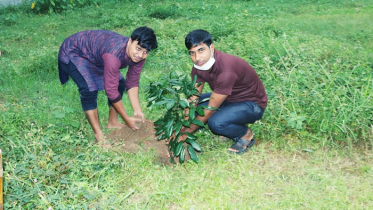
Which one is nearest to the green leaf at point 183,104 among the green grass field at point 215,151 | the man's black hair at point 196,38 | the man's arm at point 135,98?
the man's black hair at point 196,38

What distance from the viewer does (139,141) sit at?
3.86 meters

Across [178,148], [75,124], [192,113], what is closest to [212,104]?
[192,113]

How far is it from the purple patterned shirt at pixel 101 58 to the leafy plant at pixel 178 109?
344 millimetres

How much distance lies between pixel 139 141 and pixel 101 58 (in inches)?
35.3

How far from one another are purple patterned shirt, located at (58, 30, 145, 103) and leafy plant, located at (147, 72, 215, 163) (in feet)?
1.13

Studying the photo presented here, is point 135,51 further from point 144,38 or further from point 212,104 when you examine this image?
point 212,104

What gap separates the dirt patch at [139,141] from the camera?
3.72 m

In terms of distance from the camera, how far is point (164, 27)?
733 cm

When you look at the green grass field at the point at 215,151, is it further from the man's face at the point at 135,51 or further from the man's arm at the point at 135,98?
the man's face at the point at 135,51

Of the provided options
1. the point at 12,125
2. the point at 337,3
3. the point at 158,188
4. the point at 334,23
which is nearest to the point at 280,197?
the point at 158,188

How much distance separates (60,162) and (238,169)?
150 centimetres

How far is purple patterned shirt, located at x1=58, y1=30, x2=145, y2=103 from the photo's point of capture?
11.2ft

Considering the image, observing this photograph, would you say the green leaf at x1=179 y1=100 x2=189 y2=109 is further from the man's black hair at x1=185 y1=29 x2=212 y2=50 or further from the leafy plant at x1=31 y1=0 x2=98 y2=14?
the leafy plant at x1=31 y1=0 x2=98 y2=14

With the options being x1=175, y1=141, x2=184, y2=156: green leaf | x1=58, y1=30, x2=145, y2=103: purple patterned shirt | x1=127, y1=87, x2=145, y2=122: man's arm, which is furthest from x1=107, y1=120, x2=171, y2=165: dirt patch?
x1=58, y1=30, x2=145, y2=103: purple patterned shirt
